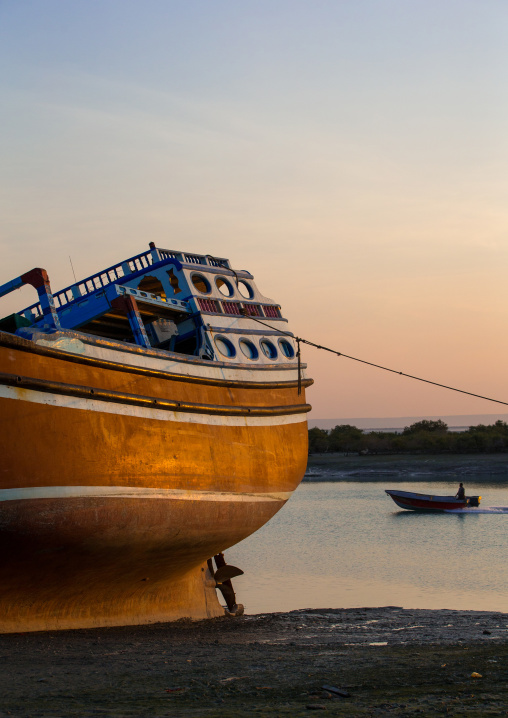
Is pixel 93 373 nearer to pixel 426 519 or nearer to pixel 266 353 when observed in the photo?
pixel 266 353

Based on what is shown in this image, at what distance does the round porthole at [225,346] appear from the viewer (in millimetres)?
13156

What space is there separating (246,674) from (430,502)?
29.8 m

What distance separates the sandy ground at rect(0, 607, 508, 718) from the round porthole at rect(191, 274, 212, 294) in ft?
19.4

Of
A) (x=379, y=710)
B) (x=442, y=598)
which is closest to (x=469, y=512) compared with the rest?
(x=442, y=598)

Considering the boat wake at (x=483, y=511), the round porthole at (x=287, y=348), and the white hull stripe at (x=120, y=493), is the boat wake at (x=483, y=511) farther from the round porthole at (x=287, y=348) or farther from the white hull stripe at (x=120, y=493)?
the white hull stripe at (x=120, y=493)

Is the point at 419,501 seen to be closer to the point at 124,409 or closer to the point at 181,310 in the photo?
the point at 181,310

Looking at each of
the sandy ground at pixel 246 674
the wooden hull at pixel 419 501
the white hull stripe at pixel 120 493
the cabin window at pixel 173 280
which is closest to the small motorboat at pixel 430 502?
the wooden hull at pixel 419 501

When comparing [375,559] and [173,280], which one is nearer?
[173,280]

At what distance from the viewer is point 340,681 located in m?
6.32

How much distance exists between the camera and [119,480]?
9.96 m

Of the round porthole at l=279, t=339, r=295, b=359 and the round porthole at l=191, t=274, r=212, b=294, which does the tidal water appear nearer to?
the round porthole at l=279, t=339, r=295, b=359

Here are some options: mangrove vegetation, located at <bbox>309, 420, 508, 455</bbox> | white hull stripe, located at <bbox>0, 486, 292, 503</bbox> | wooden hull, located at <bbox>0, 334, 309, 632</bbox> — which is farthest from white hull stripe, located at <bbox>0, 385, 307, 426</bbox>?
mangrove vegetation, located at <bbox>309, 420, 508, 455</bbox>

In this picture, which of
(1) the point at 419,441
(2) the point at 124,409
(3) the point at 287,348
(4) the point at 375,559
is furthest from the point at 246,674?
(1) the point at 419,441

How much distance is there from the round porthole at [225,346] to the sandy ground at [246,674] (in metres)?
4.62
